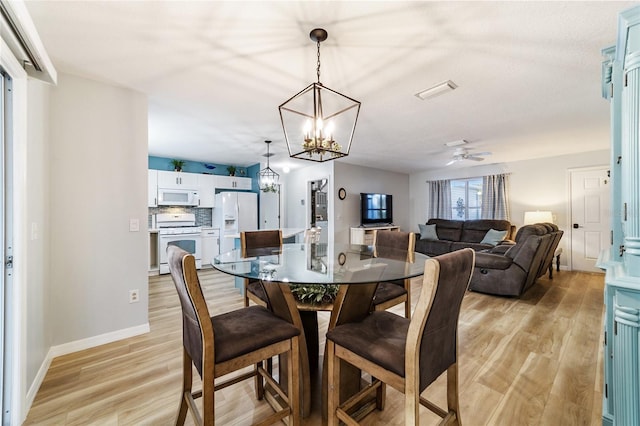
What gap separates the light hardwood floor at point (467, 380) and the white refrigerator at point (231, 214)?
9.75 feet

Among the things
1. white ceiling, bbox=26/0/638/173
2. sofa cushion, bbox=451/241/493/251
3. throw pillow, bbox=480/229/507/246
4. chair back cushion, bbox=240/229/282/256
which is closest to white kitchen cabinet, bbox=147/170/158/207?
white ceiling, bbox=26/0/638/173

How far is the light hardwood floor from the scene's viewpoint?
61.0 inches

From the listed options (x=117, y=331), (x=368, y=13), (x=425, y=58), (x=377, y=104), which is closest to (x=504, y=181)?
(x=377, y=104)

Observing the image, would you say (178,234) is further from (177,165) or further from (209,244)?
(177,165)

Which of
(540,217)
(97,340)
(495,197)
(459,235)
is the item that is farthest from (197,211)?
(540,217)

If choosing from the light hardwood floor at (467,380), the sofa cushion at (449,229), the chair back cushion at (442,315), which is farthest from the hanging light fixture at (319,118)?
the sofa cushion at (449,229)

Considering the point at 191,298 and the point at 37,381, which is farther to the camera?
the point at 37,381

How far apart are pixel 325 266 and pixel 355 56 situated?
5.19 ft

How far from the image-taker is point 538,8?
1.54 m

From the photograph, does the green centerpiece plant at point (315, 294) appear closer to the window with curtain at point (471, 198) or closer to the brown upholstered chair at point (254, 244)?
Result: the brown upholstered chair at point (254, 244)

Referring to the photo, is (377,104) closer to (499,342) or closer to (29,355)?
(499,342)

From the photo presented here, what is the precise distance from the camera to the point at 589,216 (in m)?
5.15

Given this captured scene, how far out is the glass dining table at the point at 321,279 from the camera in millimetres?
1383

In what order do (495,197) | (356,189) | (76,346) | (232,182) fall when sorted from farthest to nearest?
(356,189) → (232,182) → (495,197) → (76,346)
